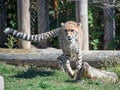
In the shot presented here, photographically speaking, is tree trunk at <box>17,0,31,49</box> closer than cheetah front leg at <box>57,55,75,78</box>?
No

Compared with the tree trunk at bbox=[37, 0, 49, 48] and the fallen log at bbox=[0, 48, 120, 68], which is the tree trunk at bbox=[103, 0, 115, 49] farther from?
the fallen log at bbox=[0, 48, 120, 68]

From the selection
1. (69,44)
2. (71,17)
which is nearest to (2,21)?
(71,17)

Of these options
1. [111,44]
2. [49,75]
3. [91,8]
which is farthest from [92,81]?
[91,8]

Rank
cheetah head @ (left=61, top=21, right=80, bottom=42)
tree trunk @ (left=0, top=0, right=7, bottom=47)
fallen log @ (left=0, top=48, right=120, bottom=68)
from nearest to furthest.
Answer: cheetah head @ (left=61, top=21, right=80, bottom=42) → fallen log @ (left=0, top=48, right=120, bottom=68) → tree trunk @ (left=0, top=0, right=7, bottom=47)

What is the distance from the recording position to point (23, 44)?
11.8 m

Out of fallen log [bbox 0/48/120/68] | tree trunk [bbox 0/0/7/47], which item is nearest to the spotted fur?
fallen log [bbox 0/48/120/68]

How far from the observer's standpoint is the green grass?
779 centimetres

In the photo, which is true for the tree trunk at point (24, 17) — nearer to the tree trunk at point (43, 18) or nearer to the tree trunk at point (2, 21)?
the tree trunk at point (43, 18)

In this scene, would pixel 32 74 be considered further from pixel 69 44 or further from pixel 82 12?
pixel 82 12

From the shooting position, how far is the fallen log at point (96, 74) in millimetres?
8255

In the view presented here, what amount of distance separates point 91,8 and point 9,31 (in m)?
3.41

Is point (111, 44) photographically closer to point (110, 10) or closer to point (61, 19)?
point (110, 10)

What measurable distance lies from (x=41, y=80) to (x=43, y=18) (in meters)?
3.74

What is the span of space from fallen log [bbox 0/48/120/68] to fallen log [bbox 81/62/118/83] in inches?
53.5
